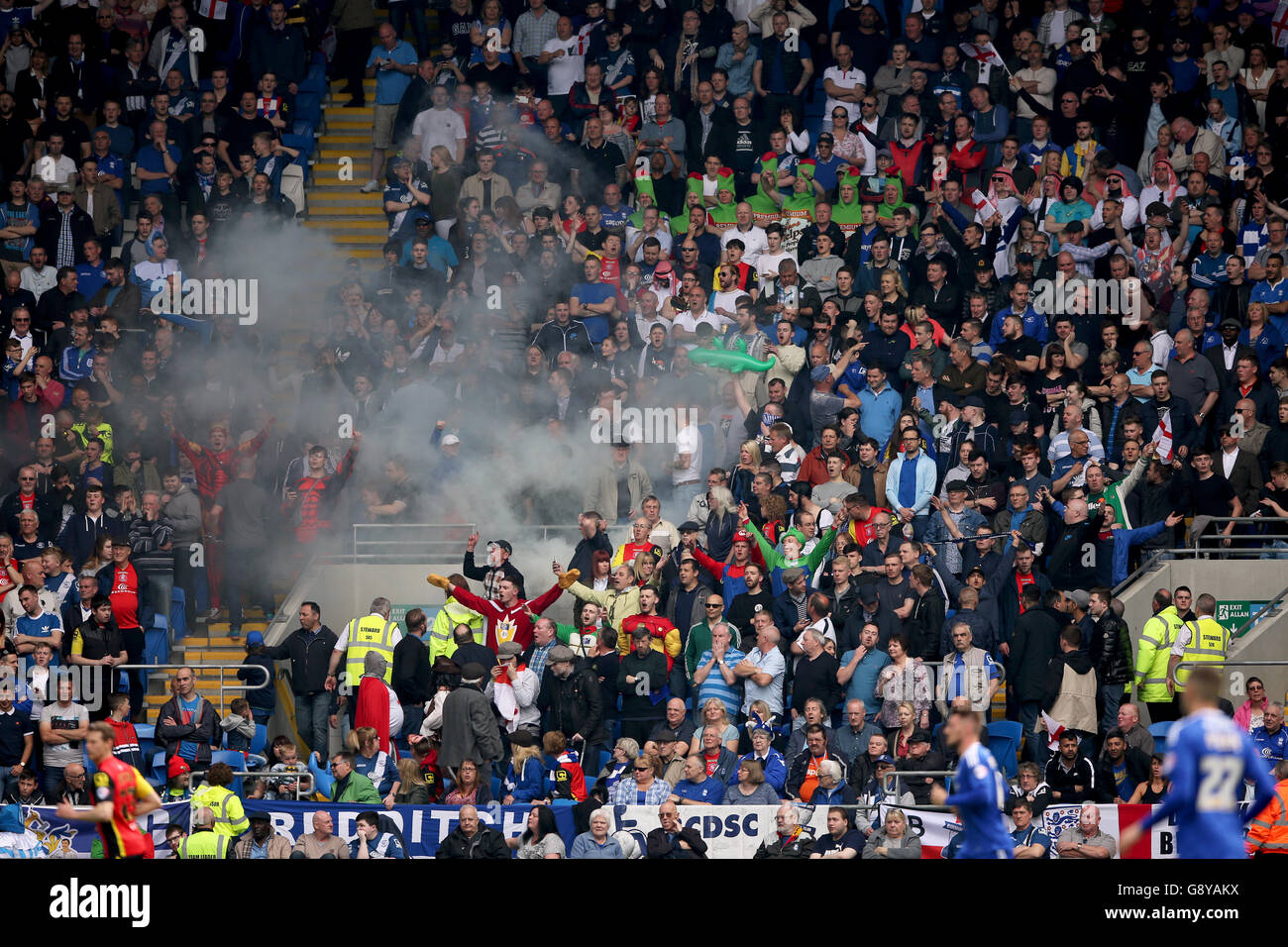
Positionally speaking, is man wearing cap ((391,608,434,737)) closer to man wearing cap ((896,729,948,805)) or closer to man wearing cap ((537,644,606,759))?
man wearing cap ((537,644,606,759))

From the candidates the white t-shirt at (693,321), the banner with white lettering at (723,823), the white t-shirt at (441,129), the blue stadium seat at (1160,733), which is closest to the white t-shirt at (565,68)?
the white t-shirt at (441,129)

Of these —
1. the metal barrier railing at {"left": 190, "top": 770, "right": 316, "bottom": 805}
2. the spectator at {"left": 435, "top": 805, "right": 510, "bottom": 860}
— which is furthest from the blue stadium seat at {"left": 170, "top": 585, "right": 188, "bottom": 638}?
the spectator at {"left": 435, "top": 805, "right": 510, "bottom": 860}

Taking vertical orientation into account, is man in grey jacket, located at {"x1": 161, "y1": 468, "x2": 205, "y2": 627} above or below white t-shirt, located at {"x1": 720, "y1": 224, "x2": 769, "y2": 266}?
below

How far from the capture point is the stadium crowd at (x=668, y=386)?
1503 centimetres

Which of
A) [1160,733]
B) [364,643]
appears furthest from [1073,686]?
[364,643]

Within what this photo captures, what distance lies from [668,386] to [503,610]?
127 inches

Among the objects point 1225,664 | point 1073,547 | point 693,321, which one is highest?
point 693,321

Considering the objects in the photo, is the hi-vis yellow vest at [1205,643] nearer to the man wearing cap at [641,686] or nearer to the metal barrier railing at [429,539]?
the man wearing cap at [641,686]

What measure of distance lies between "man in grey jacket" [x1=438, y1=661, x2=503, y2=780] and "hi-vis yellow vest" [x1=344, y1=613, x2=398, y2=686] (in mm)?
1310

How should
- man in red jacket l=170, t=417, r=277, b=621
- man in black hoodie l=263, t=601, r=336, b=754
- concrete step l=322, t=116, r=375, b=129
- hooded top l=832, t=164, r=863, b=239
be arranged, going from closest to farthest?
man in black hoodie l=263, t=601, r=336, b=754 < man in red jacket l=170, t=417, r=277, b=621 < hooded top l=832, t=164, r=863, b=239 < concrete step l=322, t=116, r=375, b=129

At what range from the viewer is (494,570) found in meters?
16.1

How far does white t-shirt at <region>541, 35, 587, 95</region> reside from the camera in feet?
70.4

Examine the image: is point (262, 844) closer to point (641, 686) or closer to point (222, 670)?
point (222, 670)
